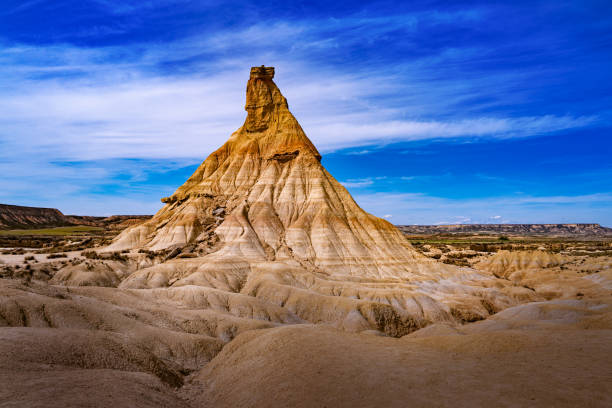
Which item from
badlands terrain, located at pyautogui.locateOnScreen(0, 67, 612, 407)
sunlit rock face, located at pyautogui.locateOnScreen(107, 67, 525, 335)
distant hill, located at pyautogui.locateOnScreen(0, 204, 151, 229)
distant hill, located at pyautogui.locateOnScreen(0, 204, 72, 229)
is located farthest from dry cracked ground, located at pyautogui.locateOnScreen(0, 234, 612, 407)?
distant hill, located at pyautogui.locateOnScreen(0, 204, 72, 229)

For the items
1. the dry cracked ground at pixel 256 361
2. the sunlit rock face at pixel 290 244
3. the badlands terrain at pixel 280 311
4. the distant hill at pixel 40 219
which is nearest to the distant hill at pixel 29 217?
the distant hill at pixel 40 219

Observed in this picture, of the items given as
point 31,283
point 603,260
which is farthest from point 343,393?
point 603,260

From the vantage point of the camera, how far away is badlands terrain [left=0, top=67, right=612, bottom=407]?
1573 centimetres

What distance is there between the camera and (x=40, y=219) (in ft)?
571

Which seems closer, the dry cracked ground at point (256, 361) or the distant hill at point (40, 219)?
the dry cracked ground at point (256, 361)

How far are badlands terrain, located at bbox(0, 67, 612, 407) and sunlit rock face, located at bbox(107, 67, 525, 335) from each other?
1.00ft

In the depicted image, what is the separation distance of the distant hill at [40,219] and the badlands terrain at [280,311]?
3399 inches

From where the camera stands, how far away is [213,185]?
79812mm

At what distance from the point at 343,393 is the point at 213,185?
68592mm

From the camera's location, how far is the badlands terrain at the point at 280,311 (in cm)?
1573

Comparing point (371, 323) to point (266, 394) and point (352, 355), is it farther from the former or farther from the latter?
point (266, 394)

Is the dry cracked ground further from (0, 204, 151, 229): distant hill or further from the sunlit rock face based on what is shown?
(0, 204, 151, 229): distant hill

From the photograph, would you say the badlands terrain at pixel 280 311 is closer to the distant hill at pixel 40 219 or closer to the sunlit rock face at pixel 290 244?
the sunlit rock face at pixel 290 244

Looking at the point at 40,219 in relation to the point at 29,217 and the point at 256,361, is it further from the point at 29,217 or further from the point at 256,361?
the point at 256,361
